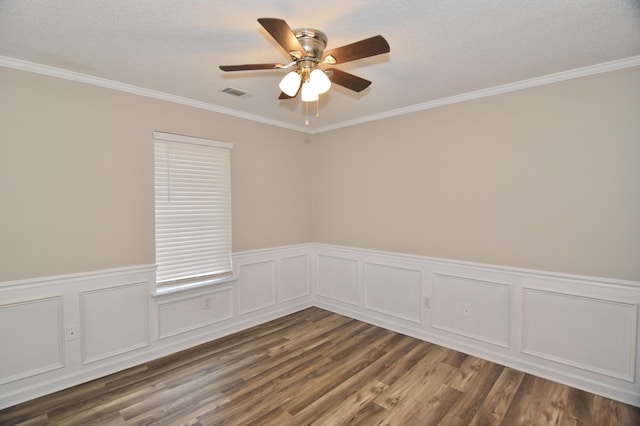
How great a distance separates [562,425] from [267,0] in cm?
341

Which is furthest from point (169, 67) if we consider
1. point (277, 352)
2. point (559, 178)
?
point (559, 178)

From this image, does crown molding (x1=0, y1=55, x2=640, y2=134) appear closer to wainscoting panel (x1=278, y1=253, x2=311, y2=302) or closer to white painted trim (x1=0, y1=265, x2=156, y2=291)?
white painted trim (x1=0, y1=265, x2=156, y2=291)

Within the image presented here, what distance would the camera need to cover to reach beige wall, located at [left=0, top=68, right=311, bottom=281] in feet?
8.07

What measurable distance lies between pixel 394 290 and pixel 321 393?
1648mm

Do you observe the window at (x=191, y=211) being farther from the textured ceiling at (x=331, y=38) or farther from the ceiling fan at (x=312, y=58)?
the ceiling fan at (x=312, y=58)

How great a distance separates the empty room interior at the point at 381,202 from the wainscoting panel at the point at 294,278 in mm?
606

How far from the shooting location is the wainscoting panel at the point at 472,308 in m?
3.06

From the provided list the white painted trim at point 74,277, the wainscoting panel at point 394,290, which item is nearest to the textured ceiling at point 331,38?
the white painted trim at point 74,277

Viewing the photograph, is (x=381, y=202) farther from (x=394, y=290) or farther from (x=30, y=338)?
(x=30, y=338)

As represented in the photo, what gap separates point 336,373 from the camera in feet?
9.54

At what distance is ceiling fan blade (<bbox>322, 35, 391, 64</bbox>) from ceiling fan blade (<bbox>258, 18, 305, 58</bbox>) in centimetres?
19

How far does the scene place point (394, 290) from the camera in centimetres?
387

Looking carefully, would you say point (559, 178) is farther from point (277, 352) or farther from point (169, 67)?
point (169, 67)

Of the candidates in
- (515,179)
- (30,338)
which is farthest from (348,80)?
(30,338)
